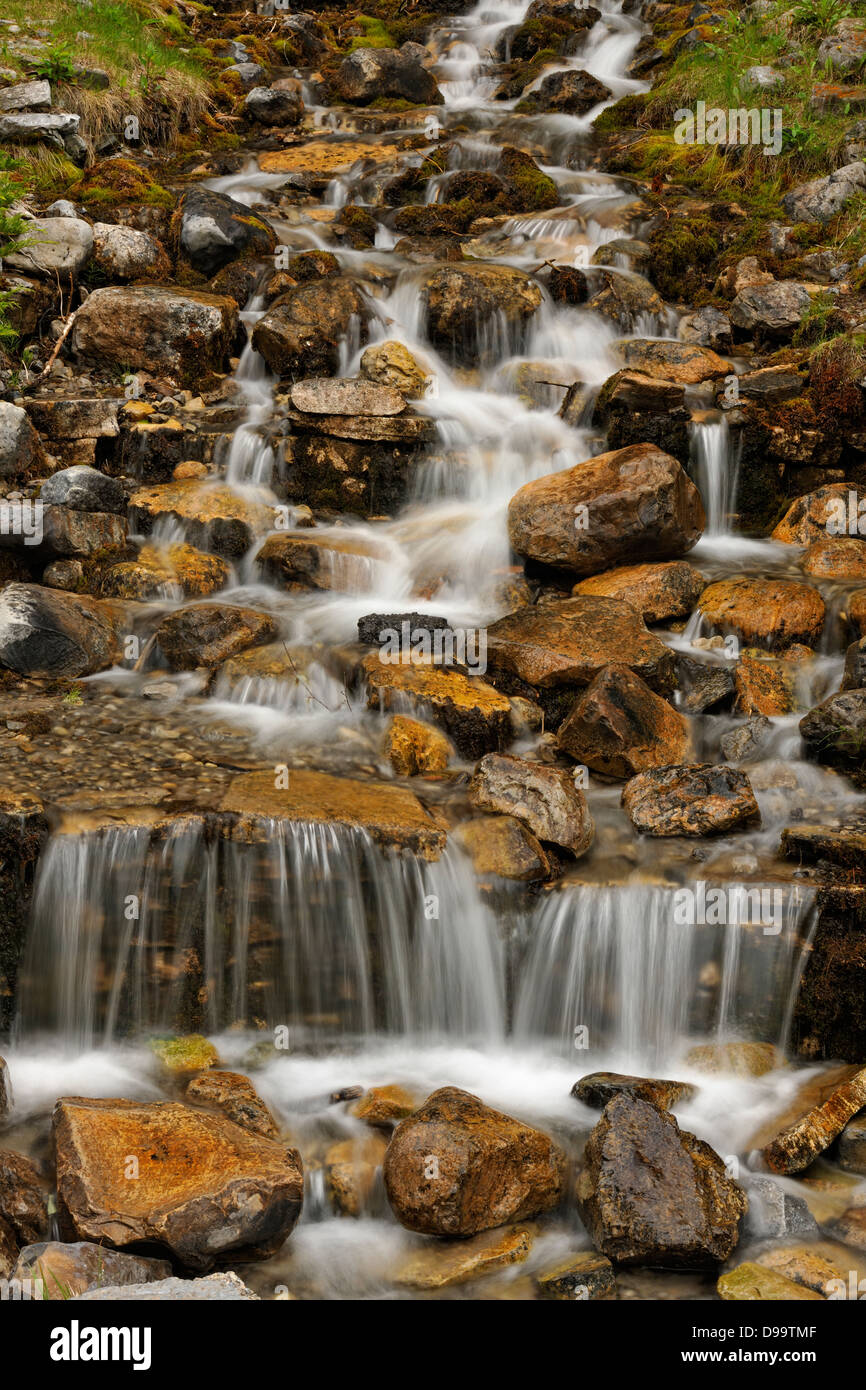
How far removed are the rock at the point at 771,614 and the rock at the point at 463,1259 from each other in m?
4.97

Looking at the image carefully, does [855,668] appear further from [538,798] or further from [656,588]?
[538,798]

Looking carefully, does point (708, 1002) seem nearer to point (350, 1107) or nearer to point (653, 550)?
point (350, 1107)

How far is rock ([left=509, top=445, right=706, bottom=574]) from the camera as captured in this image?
8.84 meters

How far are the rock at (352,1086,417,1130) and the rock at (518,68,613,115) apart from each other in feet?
55.6

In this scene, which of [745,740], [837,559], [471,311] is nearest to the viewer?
[745,740]

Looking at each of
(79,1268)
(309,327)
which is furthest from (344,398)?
(79,1268)

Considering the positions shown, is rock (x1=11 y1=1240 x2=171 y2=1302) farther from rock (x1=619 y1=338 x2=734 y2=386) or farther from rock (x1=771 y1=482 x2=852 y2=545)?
rock (x1=619 y1=338 x2=734 y2=386)

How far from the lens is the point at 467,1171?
4703mm

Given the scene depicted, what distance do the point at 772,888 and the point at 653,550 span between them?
151 inches

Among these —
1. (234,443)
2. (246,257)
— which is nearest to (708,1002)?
(234,443)

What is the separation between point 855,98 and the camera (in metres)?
14.9

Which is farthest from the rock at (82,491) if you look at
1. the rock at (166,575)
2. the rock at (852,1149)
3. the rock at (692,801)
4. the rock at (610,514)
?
the rock at (852,1149)

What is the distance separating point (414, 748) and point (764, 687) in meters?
2.59

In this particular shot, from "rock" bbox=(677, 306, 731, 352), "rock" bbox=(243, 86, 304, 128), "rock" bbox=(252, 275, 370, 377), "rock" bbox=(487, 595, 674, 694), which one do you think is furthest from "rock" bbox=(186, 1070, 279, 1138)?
"rock" bbox=(243, 86, 304, 128)
